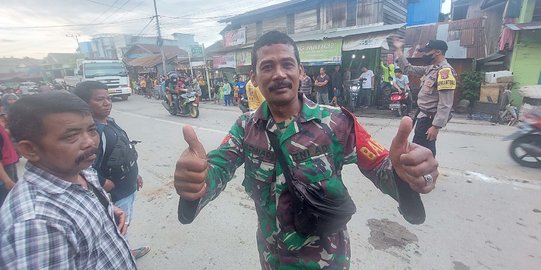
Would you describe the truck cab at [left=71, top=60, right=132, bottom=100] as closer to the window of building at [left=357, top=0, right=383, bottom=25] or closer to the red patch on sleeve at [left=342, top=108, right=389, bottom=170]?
the window of building at [left=357, top=0, right=383, bottom=25]

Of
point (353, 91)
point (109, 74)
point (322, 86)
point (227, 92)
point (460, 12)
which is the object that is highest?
point (460, 12)

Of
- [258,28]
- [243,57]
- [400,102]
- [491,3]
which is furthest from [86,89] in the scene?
[258,28]

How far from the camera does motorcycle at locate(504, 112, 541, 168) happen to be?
13.0 feet

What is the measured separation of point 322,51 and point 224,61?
694 cm

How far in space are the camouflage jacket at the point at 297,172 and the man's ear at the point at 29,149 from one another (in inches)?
25.7

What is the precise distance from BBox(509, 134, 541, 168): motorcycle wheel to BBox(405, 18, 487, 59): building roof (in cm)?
Result: 654

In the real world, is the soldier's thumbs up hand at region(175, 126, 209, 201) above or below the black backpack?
above

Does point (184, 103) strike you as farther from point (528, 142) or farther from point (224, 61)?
point (528, 142)

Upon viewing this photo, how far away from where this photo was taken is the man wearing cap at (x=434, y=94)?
2.96 metres

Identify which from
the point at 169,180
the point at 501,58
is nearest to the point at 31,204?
the point at 169,180

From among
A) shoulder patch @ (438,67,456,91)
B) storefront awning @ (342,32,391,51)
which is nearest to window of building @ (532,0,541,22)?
storefront awning @ (342,32,391,51)

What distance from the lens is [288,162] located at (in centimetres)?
118

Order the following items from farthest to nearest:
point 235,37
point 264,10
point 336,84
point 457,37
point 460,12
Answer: point 235,37
point 460,12
point 264,10
point 457,37
point 336,84

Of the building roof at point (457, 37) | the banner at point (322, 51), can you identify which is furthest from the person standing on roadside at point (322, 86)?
the building roof at point (457, 37)
